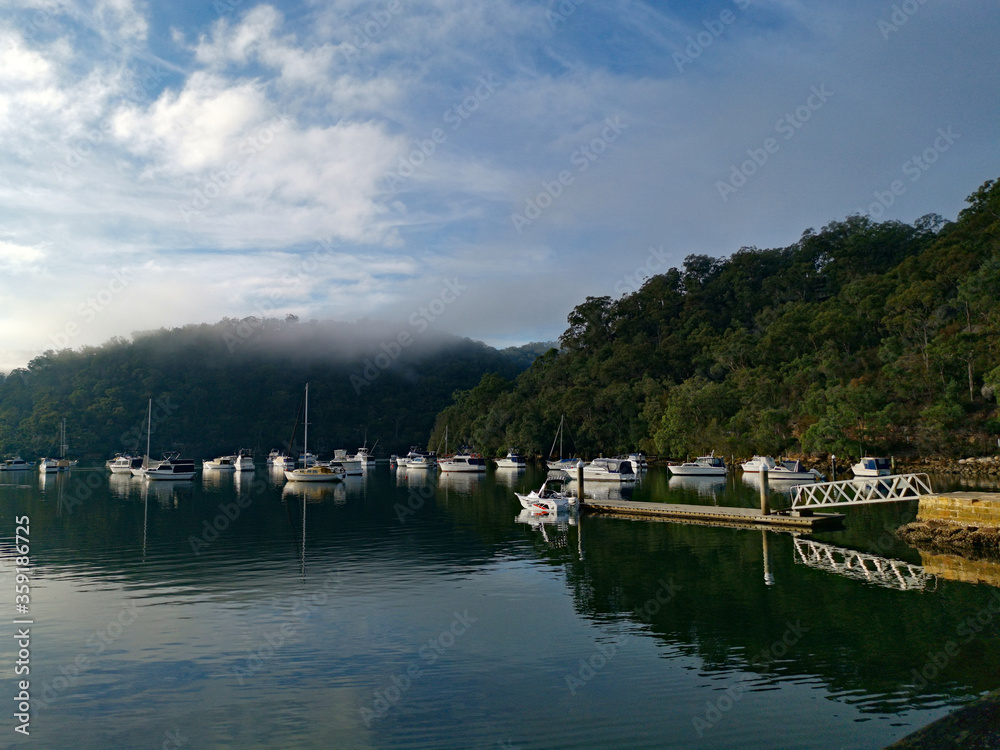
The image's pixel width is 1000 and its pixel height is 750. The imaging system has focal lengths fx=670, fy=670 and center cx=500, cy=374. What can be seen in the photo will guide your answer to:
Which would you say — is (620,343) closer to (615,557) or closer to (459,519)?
(459,519)

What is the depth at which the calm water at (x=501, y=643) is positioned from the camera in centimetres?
1285

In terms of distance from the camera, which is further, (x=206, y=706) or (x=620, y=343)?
(x=620, y=343)

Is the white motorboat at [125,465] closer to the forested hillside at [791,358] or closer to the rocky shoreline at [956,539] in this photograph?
the forested hillside at [791,358]

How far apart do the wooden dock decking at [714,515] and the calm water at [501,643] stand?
2715 millimetres

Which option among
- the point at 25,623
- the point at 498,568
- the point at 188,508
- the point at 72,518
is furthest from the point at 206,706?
the point at 188,508

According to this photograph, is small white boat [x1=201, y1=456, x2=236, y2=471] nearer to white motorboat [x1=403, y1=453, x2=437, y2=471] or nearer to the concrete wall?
white motorboat [x1=403, y1=453, x2=437, y2=471]

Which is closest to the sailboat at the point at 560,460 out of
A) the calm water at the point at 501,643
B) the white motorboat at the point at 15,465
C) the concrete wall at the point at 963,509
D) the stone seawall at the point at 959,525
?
the calm water at the point at 501,643

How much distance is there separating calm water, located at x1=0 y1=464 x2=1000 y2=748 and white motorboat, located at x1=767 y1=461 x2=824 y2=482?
42.7 metres

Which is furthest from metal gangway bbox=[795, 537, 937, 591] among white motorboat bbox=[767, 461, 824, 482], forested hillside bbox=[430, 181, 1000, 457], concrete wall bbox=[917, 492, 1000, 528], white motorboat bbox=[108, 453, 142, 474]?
white motorboat bbox=[108, 453, 142, 474]

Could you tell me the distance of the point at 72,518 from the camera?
48.8 meters

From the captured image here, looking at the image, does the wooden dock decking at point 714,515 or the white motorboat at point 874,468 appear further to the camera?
the white motorboat at point 874,468

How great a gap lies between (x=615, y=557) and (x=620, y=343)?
125 m

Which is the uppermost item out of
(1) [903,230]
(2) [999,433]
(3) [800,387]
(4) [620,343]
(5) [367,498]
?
(1) [903,230]

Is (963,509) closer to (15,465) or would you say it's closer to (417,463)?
(417,463)
